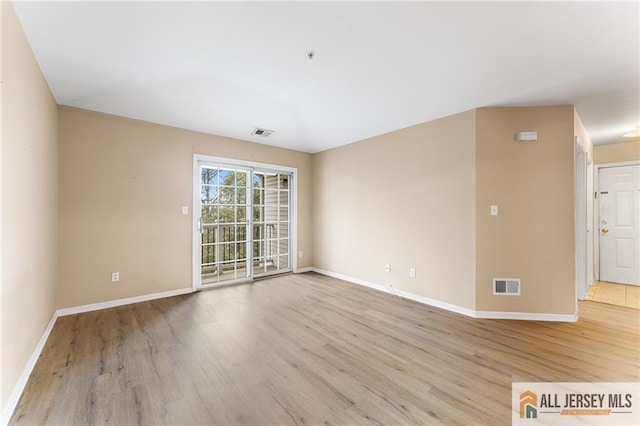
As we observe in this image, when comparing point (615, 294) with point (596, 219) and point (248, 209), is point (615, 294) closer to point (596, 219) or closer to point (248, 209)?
point (596, 219)

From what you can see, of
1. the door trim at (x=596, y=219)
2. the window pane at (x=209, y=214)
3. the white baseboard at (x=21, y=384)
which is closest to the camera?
the white baseboard at (x=21, y=384)

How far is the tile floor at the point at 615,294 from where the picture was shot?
12.0 ft

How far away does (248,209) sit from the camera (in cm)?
485

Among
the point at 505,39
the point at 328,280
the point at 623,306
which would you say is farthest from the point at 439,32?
the point at 623,306

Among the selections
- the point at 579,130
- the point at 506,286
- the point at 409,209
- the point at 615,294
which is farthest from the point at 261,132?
the point at 615,294

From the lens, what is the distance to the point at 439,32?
7.45 ft

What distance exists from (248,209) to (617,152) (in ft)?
22.1

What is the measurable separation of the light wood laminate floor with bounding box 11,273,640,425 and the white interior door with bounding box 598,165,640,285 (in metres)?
1.90

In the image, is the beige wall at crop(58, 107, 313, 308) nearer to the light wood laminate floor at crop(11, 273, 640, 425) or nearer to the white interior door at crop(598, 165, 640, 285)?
the light wood laminate floor at crop(11, 273, 640, 425)

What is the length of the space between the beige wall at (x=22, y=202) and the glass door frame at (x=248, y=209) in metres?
1.64

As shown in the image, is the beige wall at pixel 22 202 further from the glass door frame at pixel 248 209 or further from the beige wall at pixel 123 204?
the glass door frame at pixel 248 209

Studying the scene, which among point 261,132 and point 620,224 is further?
point 620,224

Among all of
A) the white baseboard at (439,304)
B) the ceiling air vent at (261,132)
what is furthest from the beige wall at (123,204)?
the white baseboard at (439,304)

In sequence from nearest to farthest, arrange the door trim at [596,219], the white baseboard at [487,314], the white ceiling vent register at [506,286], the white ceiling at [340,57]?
the white ceiling at [340,57]
the white baseboard at [487,314]
the white ceiling vent register at [506,286]
the door trim at [596,219]
